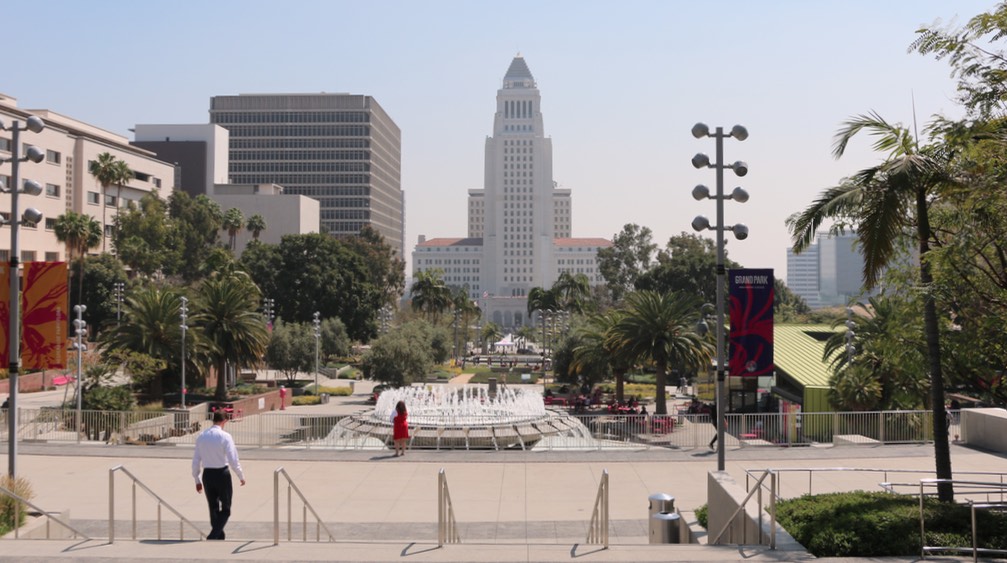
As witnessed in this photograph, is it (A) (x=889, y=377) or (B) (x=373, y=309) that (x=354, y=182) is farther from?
(A) (x=889, y=377)

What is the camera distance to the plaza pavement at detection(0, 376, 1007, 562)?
10836mm

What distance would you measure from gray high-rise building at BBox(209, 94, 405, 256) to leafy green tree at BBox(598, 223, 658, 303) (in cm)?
7136

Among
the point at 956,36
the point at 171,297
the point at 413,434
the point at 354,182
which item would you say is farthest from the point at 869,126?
the point at 354,182

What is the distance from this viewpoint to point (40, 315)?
52.6 ft

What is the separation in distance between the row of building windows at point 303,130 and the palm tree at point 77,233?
113 meters

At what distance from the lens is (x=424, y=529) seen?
14938mm

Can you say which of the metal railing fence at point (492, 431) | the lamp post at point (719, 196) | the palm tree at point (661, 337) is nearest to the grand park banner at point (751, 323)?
the lamp post at point (719, 196)

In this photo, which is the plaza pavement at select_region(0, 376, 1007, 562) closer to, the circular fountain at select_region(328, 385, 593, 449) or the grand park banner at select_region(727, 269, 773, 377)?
the grand park banner at select_region(727, 269, 773, 377)

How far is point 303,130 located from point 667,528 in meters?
181

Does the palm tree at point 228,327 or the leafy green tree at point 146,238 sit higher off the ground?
the leafy green tree at point 146,238

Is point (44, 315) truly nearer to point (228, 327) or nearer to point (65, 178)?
point (228, 327)

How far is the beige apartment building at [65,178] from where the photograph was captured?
72.6m

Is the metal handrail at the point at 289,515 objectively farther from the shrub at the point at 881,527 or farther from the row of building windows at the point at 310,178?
the row of building windows at the point at 310,178

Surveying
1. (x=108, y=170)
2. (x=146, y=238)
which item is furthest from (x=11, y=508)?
(x=146, y=238)
